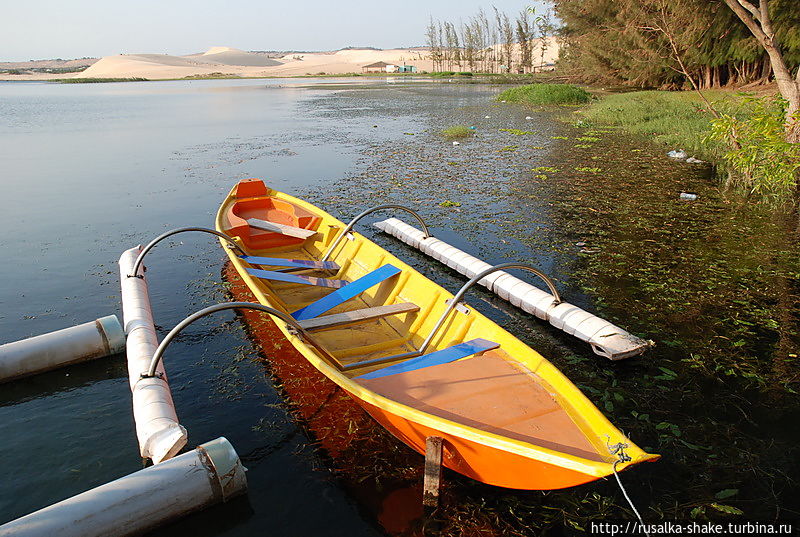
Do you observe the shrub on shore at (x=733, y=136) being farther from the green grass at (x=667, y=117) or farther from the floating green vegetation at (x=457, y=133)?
the floating green vegetation at (x=457, y=133)

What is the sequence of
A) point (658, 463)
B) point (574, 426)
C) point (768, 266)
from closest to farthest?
1. point (574, 426)
2. point (658, 463)
3. point (768, 266)

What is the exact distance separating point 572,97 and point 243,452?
3538 centimetres

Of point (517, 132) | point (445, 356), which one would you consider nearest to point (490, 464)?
point (445, 356)

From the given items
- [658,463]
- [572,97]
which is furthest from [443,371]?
[572,97]

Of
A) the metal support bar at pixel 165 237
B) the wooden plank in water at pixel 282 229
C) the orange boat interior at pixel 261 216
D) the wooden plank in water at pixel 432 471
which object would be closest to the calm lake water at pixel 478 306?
the wooden plank in water at pixel 432 471

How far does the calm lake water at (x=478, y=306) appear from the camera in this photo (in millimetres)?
4770

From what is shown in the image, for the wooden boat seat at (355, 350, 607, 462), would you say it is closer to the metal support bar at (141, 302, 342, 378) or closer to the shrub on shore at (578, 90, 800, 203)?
the metal support bar at (141, 302, 342, 378)

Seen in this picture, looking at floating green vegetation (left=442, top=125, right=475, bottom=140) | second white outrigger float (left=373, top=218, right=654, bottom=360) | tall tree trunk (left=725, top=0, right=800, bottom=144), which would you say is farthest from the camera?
floating green vegetation (left=442, top=125, right=475, bottom=140)

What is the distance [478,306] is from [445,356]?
10.6 feet

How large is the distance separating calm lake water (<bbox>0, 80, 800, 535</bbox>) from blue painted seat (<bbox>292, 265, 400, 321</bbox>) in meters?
1.01

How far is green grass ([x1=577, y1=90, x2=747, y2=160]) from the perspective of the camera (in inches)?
750

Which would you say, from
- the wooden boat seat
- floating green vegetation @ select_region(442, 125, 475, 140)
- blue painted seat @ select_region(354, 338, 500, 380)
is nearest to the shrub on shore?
floating green vegetation @ select_region(442, 125, 475, 140)

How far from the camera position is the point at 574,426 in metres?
4.14

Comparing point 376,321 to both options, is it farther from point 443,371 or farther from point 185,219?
point 185,219
